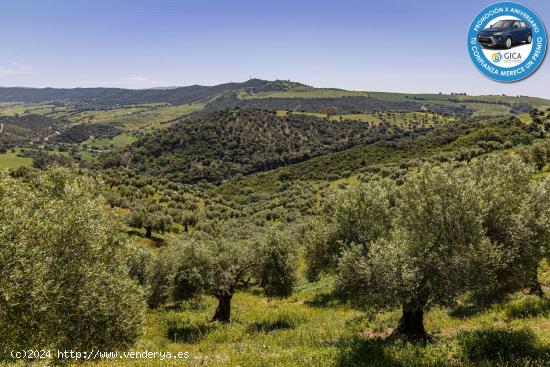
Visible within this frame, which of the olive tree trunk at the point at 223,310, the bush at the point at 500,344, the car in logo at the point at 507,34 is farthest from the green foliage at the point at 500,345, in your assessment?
the olive tree trunk at the point at 223,310

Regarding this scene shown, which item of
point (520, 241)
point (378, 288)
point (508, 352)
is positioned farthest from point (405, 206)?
point (508, 352)

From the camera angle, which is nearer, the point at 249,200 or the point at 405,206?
the point at 405,206

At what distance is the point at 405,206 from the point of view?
842 inches

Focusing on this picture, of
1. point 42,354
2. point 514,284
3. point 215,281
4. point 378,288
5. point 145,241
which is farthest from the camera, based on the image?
point 145,241

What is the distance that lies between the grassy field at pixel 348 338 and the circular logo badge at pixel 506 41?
54.1 feet

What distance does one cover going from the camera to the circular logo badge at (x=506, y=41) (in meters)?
23.7

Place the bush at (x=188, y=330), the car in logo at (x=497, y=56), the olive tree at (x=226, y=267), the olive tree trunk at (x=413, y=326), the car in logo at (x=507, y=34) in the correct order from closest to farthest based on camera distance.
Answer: the olive tree trunk at (x=413, y=326) → the car in logo at (x=507, y=34) → the car in logo at (x=497, y=56) → the bush at (x=188, y=330) → the olive tree at (x=226, y=267)

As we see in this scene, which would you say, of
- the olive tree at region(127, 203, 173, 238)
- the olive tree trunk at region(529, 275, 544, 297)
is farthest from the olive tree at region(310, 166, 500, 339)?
the olive tree at region(127, 203, 173, 238)

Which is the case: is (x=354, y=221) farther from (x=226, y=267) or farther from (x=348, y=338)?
(x=226, y=267)

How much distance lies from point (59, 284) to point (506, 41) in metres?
31.8

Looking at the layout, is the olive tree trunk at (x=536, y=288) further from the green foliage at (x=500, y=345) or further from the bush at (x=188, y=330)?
the bush at (x=188, y=330)

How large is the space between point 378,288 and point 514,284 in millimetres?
10977

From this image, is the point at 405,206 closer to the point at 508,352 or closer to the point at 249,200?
the point at 508,352

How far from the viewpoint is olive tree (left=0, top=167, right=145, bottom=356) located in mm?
15055
